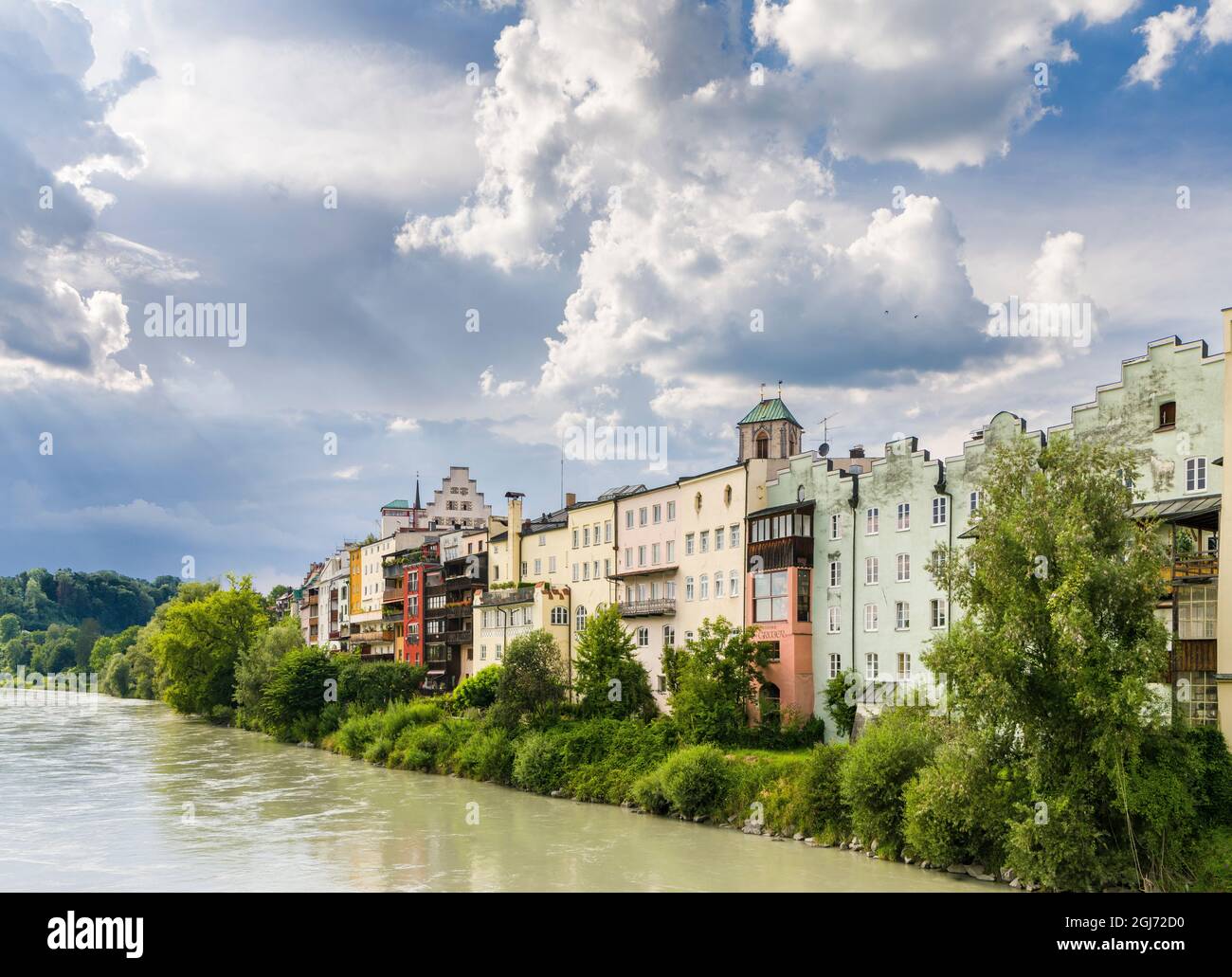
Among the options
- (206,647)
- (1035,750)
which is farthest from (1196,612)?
(206,647)

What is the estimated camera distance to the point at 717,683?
50094 mm

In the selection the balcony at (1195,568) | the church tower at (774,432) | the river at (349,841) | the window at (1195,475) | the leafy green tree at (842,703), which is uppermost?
the church tower at (774,432)

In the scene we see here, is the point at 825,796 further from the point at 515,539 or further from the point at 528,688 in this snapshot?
the point at 515,539

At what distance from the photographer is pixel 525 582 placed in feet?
242

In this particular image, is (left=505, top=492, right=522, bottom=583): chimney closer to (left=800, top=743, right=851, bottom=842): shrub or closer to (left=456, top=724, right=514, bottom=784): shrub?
(left=456, top=724, right=514, bottom=784): shrub

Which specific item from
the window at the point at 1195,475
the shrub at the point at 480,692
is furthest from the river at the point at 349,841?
the window at the point at 1195,475

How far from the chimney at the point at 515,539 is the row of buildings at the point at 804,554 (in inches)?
5.2

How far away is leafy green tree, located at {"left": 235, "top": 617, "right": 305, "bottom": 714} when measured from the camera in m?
86.1

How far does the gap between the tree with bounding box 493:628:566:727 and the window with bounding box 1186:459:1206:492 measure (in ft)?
112

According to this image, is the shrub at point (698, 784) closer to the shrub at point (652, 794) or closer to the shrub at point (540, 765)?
the shrub at point (652, 794)

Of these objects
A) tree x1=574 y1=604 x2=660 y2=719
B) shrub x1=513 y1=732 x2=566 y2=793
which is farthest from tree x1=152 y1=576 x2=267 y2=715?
shrub x1=513 y1=732 x2=566 y2=793

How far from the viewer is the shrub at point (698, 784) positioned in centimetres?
4359

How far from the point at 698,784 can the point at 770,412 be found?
2263cm

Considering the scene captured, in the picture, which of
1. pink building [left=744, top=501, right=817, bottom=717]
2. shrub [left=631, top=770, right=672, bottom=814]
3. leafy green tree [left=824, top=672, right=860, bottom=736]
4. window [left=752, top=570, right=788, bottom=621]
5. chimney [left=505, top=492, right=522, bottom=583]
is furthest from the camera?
chimney [left=505, top=492, right=522, bottom=583]
